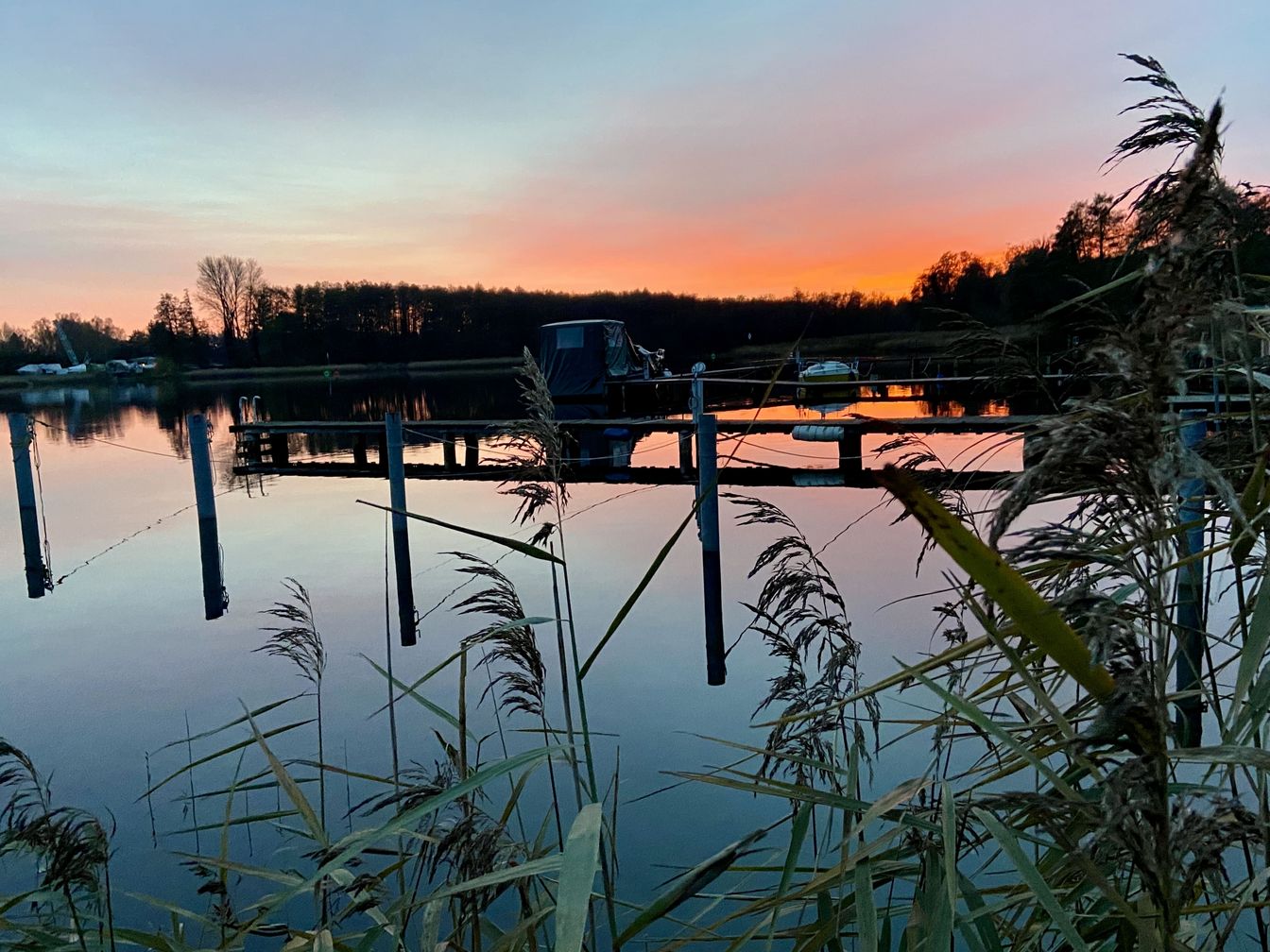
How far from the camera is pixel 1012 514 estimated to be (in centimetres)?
66

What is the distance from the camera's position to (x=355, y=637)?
8.27m

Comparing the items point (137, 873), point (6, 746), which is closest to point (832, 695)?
point (6, 746)

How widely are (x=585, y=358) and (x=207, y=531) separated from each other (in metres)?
15.0

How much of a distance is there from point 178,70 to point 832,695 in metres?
20.6

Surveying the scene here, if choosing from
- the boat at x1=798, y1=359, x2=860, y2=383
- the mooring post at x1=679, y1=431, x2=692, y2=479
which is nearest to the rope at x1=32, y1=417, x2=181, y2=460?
the mooring post at x1=679, y1=431, x2=692, y2=479

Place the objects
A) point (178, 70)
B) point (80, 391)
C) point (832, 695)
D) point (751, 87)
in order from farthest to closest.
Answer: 1. point (80, 391)
2. point (178, 70)
3. point (751, 87)
4. point (832, 695)

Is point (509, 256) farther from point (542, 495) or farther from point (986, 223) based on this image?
point (542, 495)

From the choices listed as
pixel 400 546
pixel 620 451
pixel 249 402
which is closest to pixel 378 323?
pixel 249 402

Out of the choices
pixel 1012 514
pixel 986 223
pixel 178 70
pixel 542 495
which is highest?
pixel 178 70

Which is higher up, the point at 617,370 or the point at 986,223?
the point at 986,223

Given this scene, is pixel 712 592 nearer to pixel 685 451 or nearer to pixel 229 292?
pixel 685 451

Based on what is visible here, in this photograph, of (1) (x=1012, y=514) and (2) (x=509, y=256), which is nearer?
(1) (x=1012, y=514)

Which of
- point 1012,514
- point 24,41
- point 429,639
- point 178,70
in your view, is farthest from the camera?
point 178,70

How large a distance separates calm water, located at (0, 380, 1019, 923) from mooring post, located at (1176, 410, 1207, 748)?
65cm
